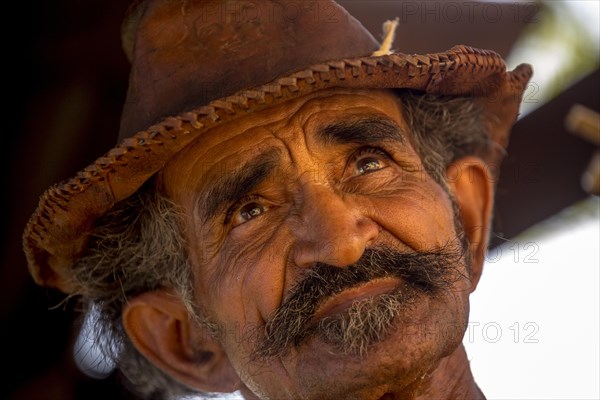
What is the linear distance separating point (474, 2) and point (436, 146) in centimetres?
86

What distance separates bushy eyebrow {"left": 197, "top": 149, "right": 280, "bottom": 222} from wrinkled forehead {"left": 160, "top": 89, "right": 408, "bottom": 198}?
17 mm

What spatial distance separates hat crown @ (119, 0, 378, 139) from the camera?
2.73m

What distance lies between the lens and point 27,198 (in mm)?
3818

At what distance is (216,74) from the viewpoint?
274 cm

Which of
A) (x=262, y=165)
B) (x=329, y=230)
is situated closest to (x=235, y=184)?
(x=262, y=165)

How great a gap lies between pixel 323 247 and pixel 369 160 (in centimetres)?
45

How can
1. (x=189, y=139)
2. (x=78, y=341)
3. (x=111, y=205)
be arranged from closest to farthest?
(x=189, y=139) → (x=111, y=205) → (x=78, y=341)

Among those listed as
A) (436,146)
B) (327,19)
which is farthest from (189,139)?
(436,146)

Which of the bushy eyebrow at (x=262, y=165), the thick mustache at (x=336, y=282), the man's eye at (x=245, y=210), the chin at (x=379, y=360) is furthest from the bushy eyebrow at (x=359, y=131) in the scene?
the chin at (x=379, y=360)

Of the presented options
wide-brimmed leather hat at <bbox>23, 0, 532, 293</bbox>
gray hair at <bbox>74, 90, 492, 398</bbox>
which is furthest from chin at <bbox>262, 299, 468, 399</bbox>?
wide-brimmed leather hat at <bbox>23, 0, 532, 293</bbox>

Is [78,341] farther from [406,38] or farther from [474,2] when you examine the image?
[474,2]

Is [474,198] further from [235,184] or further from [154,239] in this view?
[154,239]

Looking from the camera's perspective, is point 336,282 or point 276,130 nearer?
point 336,282

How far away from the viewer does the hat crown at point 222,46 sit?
2727 mm
